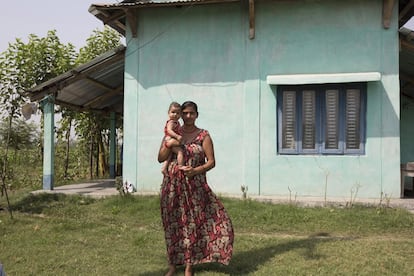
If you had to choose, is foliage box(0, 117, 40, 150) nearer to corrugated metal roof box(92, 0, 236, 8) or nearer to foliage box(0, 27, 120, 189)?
foliage box(0, 27, 120, 189)

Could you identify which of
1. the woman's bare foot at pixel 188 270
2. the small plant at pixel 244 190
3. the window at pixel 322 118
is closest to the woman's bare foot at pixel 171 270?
the woman's bare foot at pixel 188 270

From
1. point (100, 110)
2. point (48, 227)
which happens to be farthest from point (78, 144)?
point (48, 227)

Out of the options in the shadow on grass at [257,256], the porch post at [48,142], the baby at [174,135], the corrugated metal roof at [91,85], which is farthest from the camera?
the porch post at [48,142]

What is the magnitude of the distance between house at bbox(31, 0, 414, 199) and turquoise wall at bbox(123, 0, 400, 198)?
0.02 meters

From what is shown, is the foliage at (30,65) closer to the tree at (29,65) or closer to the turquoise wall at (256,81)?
the tree at (29,65)

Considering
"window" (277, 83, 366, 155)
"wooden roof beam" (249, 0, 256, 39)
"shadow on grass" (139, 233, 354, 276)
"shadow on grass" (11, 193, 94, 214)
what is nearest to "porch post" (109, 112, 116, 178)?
"shadow on grass" (11, 193, 94, 214)

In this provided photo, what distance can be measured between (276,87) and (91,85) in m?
4.66

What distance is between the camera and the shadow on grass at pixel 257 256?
4.07m

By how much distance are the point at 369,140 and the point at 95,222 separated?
16.9ft

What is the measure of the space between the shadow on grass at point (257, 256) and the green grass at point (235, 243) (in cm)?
1

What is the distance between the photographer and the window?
7.61m

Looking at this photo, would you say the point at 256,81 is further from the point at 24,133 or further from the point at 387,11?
the point at 24,133

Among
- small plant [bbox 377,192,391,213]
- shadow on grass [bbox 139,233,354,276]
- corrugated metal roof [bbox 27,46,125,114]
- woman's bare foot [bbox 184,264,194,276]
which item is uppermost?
corrugated metal roof [bbox 27,46,125,114]

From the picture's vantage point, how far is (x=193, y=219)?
12.6ft
